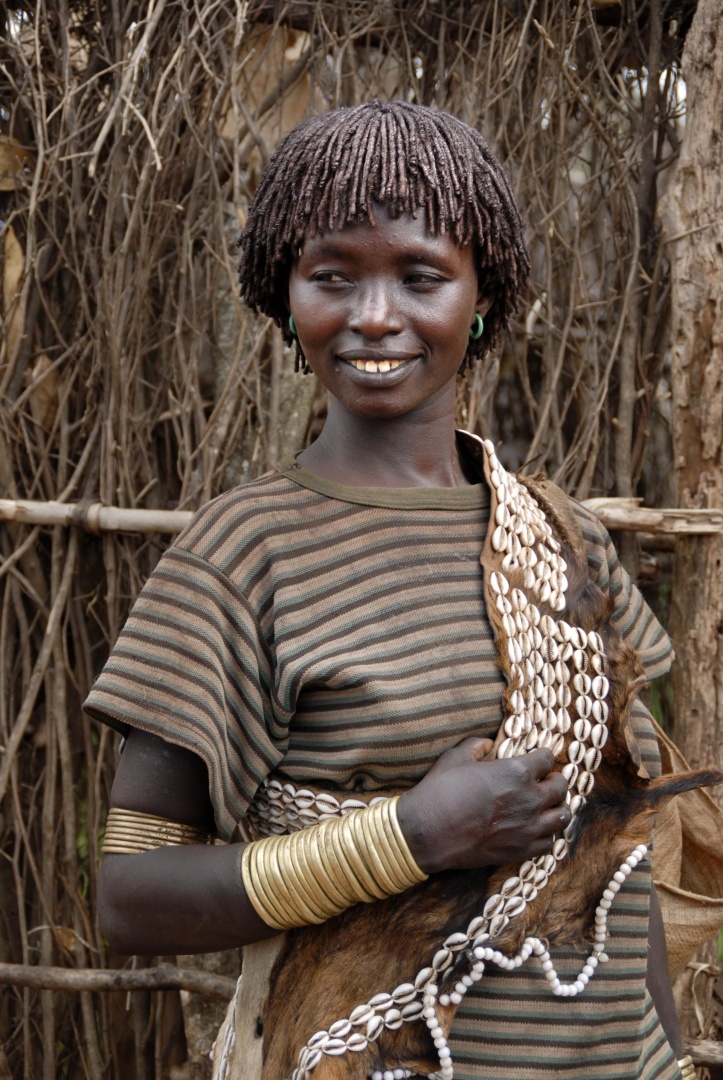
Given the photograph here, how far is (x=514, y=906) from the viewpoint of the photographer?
136 cm

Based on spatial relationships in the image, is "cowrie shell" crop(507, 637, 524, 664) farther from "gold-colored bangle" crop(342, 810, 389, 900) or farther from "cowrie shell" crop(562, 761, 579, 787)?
"gold-colored bangle" crop(342, 810, 389, 900)

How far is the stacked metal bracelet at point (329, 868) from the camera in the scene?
48.1 inches

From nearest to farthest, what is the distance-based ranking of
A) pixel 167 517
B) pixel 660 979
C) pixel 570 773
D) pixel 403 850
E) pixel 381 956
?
pixel 403 850 < pixel 381 956 < pixel 570 773 < pixel 660 979 < pixel 167 517

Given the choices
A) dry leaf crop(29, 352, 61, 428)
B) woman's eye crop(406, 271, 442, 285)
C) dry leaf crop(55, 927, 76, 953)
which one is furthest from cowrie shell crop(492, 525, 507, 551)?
dry leaf crop(55, 927, 76, 953)

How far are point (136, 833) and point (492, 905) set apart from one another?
430mm

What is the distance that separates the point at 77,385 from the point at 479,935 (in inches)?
75.1

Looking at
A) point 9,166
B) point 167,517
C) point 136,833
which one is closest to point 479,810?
point 136,833

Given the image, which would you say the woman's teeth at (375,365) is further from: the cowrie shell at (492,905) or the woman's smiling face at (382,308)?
the cowrie shell at (492,905)

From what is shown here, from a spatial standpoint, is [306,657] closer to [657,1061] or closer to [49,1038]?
[657,1061]

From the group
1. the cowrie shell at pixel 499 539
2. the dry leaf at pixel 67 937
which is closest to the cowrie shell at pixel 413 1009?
the cowrie shell at pixel 499 539

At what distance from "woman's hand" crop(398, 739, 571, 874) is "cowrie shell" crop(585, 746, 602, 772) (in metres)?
0.13

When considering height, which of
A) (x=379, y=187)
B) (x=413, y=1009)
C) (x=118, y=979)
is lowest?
(x=118, y=979)

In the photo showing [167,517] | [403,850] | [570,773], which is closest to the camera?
[403,850]

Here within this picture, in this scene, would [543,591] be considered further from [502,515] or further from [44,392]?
[44,392]
